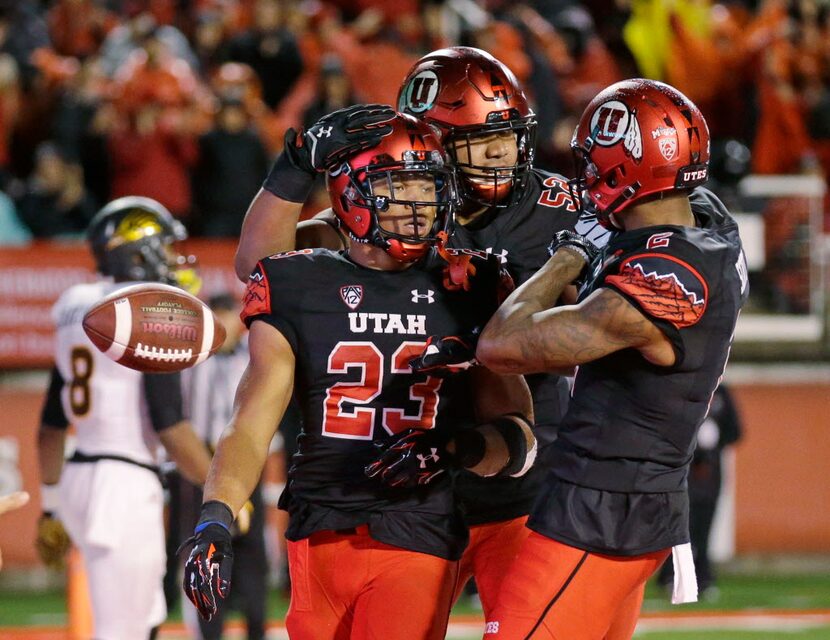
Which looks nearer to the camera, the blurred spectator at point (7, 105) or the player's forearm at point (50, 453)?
the player's forearm at point (50, 453)

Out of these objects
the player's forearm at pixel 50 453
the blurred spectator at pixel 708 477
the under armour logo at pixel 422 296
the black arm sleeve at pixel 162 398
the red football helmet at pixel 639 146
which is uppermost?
the red football helmet at pixel 639 146

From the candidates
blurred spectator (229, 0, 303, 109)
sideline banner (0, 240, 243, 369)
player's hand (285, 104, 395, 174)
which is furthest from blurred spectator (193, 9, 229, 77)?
player's hand (285, 104, 395, 174)

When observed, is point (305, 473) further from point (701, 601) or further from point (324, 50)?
point (324, 50)

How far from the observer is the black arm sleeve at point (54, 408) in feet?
18.4

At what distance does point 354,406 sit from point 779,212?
7416mm

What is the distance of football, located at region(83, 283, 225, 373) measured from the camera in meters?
3.87

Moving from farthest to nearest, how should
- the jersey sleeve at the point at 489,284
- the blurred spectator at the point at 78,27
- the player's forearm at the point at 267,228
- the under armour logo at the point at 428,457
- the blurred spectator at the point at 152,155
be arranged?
the blurred spectator at the point at 78,27
the blurred spectator at the point at 152,155
the player's forearm at the point at 267,228
the jersey sleeve at the point at 489,284
the under armour logo at the point at 428,457

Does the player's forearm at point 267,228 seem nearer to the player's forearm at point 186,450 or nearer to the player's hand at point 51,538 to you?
the player's forearm at point 186,450

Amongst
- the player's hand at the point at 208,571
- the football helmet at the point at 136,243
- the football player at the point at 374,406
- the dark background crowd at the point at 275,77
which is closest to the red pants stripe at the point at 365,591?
the football player at the point at 374,406

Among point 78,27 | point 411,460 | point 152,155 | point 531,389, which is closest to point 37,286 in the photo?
point 152,155

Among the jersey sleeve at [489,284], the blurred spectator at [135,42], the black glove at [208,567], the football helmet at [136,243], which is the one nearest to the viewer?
the black glove at [208,567]

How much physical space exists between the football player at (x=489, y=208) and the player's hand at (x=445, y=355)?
57 centimetres

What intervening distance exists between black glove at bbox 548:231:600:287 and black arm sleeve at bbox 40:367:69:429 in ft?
9.04

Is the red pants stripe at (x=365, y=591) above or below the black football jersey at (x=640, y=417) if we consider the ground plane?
below
